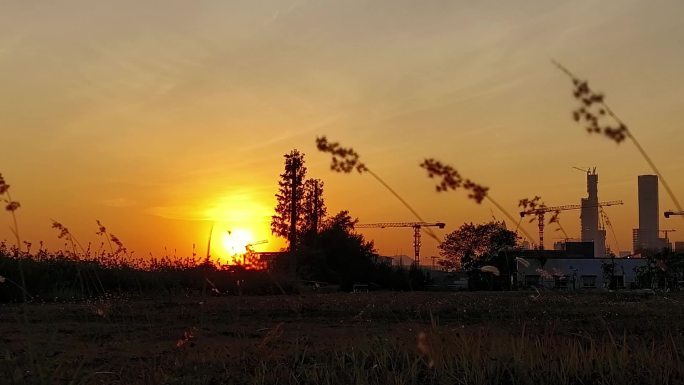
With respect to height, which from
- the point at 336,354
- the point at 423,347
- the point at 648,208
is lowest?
the point at 336,354

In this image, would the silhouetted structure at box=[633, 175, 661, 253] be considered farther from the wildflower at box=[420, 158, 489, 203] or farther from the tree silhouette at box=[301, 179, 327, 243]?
the tree silhouette at box=[301, 179, 327, 243]

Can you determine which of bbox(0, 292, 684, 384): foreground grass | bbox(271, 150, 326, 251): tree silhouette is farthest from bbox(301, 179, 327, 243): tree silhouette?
bbox(0, 292, 684, 384): foreground grass

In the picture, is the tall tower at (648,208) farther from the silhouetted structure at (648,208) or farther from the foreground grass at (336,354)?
the foreground grass at (336,354)

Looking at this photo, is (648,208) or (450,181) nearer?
(450,181)

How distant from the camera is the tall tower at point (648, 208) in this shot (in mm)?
4484

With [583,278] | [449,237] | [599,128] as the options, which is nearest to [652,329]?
[599,128]

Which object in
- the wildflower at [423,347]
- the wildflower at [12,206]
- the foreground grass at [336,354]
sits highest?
the wildflower at [12,206]

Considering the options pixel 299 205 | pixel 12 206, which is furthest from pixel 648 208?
pixel 299 205

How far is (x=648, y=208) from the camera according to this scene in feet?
17.7

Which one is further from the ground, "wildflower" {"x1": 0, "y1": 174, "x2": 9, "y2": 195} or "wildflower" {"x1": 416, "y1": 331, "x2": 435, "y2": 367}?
→ "wildflower" {"x1": 0, "y1": 174, "x2": 9, "y2": 195}

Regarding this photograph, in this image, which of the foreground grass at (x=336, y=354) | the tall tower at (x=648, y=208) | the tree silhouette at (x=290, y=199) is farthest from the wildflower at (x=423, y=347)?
the tree silhouette at (x=290, y=199)

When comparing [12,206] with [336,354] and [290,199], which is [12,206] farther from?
[290,199]

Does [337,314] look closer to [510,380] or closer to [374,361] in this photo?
[374,361]

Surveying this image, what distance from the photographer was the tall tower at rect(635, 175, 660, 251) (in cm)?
448
